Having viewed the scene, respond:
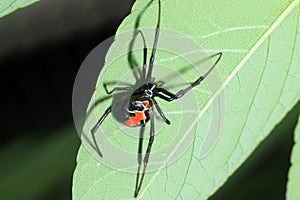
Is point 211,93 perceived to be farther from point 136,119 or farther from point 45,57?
point 45,57

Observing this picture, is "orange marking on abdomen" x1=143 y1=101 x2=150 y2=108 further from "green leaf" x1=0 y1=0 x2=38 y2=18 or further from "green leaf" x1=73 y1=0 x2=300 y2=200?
"green leaf" x1=0 y1=0 x2=38 y2=18

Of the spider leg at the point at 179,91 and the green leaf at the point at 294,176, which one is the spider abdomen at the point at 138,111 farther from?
the green leaf at the point at 294,176

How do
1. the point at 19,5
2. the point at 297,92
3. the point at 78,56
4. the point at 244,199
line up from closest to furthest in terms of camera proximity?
1. the point at 19,5
2. the point at 297,92
3. the point at 244,199
4. the point at 78,56

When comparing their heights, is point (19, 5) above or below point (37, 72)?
above

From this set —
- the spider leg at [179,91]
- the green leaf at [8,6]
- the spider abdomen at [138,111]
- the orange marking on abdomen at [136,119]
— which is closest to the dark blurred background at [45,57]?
the spider abdomen at [138,111]

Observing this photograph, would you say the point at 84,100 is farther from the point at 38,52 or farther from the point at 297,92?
the point at 38,52

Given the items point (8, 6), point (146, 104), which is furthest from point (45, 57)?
point (8, 6)

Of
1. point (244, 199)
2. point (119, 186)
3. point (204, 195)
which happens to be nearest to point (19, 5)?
point (119, 186)
